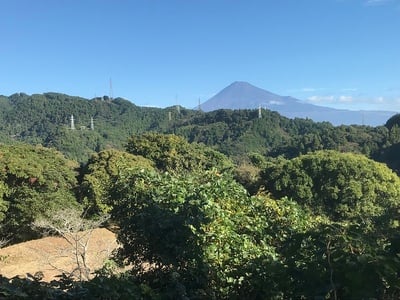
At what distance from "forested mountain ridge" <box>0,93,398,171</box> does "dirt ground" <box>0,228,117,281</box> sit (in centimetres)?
4331

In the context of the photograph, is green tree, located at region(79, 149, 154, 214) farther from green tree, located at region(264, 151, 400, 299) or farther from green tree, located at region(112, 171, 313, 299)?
green tree, located at region(264, 151, 400, 299)

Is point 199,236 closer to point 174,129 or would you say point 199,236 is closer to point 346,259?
point 346,259

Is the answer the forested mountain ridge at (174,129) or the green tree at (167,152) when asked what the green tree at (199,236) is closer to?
the green tree at (167,152)

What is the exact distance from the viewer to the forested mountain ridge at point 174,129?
6588 cm

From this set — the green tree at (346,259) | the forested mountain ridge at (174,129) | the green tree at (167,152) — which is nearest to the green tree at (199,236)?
the green tree at (346,259)

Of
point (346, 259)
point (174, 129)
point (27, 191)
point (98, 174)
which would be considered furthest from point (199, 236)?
point (174, 129)

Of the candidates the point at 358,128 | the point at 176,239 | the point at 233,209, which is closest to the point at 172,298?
the point at 176,239

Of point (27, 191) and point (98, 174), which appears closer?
point (27, 191)

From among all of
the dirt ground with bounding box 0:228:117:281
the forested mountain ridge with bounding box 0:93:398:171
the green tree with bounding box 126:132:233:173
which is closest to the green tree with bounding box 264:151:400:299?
the dirt ground with bounding box 0:228:117:281

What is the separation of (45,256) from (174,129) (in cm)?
9549

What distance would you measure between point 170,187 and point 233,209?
1365 mm

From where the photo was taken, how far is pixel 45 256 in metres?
16.8

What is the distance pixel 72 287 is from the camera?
144 inches

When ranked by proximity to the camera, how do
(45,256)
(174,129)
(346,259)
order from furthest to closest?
(174,129)
(45,256)
(346,259)
